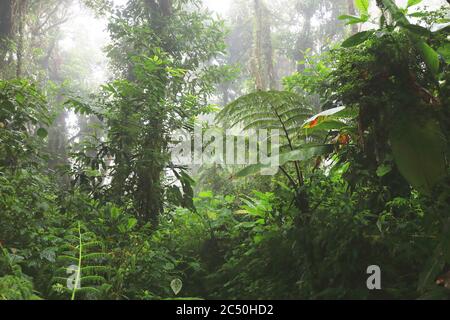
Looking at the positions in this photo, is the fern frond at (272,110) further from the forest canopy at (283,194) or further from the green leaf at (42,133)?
the green leaf at (42,133)

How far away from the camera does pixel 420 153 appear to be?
7.31 ft

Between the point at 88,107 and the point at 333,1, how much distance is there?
1681cm

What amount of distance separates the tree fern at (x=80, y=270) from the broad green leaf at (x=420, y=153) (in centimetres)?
202

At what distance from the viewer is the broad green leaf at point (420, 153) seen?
2227 mm

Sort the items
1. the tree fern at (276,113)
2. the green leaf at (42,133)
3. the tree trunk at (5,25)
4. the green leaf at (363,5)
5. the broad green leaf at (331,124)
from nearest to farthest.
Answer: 1. the green leaf at (363,5)
2. the broad green leaf at (331,124)
3. the tree fern at (276,113)
4. the green leaf at (42,133)
5. the tree trunk at (5,25)

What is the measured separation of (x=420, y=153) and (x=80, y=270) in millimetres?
2318

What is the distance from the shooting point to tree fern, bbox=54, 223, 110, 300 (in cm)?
233

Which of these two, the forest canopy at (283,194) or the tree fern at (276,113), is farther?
the tree fern at (276,113)

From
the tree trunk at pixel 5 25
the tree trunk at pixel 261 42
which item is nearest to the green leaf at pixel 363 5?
the tree trunk at pixel 261 42

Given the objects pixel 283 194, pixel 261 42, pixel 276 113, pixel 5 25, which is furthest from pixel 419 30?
pixel 261 42

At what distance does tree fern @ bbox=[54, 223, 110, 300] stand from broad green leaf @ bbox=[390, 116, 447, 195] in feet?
6.63

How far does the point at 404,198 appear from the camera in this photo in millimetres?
2480
